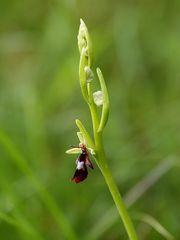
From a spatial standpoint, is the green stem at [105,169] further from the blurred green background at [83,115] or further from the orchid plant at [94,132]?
the blurred green background at [83,115]

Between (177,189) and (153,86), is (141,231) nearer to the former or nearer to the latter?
(177,189)

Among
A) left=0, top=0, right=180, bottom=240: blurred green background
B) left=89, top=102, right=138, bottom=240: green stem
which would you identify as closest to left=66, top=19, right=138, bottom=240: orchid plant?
left=89, top=102, right=138, bottom=240: green stem

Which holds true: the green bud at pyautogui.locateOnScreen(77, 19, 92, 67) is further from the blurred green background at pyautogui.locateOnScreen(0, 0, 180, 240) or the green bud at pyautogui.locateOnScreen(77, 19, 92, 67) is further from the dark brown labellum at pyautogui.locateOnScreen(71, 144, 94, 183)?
the blurred green background at pyautogui.locateOnScreen(0, 0, 180, 240)

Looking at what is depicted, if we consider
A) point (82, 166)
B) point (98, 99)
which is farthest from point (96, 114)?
point (82, 166)

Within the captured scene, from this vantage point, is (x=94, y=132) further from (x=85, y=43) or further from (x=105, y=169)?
(x=85, y=43)

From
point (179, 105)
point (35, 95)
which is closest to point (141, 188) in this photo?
point (179, 105)

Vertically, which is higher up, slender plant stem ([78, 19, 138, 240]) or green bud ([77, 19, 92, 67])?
green bud ([77, 19, 92, 67])
